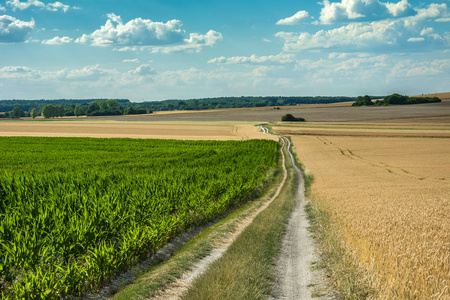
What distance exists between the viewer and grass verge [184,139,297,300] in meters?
7.98

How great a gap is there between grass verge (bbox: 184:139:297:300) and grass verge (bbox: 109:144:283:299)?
692 mm

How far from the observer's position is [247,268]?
9289mm

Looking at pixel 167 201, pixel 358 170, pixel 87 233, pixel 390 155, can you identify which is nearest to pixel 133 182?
pixel 167 201

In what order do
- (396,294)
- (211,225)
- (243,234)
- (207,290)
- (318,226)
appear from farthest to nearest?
(211,225), (318,226), (243,234), (207,290), (396,294)

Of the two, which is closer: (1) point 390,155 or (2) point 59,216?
(2) point 59,216

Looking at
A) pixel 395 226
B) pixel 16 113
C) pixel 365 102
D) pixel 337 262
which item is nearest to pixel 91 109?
pixel 16 113

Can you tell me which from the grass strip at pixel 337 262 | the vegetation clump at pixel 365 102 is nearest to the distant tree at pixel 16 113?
the vegetation clump at pixel 365 102

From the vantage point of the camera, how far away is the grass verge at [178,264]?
8.54m

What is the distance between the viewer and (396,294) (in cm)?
667

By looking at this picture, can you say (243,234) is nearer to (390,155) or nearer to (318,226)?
(318,226)

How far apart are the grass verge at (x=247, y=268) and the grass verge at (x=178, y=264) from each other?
2.27 ft

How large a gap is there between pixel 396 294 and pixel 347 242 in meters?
3.73

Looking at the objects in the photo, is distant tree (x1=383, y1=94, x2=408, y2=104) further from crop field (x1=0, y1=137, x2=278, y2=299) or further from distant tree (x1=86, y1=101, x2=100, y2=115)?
crop field (x1=0, y1=137, x2=278, y2=299)

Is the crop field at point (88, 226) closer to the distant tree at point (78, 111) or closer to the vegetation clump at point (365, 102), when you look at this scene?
the vegetation clump at point (365, 102)
